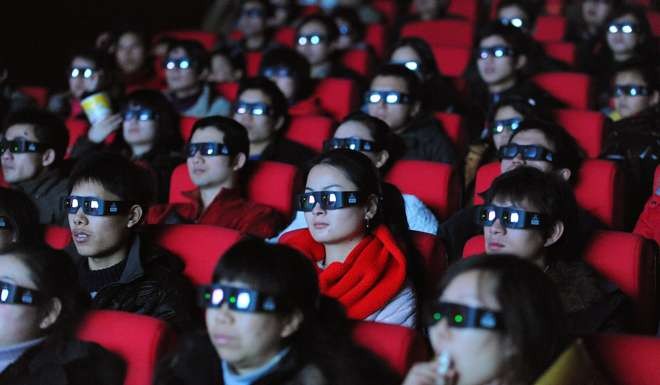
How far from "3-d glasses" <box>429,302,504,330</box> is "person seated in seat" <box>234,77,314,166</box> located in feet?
7.65

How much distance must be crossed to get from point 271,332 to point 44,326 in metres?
0.54

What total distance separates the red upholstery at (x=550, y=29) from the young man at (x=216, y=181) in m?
3.04

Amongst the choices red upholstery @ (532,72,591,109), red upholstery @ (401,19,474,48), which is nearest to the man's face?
red upholstery @ (532,72,591,109)

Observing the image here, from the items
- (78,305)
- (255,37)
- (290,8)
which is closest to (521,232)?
(78,305)

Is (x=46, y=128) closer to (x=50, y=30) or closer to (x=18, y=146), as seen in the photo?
(x=18, y=146)

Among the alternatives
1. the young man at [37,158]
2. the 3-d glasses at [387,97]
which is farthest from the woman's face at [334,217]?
the 3-d glasses at [387,97]

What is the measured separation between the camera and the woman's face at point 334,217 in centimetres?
271

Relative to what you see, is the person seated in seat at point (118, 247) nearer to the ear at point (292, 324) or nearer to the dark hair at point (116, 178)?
the dark hair at point (116, 178)

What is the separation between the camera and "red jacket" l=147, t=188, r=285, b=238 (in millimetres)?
3400

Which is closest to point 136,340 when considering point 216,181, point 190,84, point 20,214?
point 20,214

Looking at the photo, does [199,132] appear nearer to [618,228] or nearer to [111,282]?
[111,282]

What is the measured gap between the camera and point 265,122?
4207 millimetres

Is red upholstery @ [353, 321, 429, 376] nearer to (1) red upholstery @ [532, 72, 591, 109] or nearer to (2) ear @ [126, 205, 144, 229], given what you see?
(2) ear @ [126, 205, 144, 229]

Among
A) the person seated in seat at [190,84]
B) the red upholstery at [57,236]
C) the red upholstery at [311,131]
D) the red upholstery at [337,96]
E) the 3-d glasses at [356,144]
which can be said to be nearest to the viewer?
the red upholstery at [57,236]
